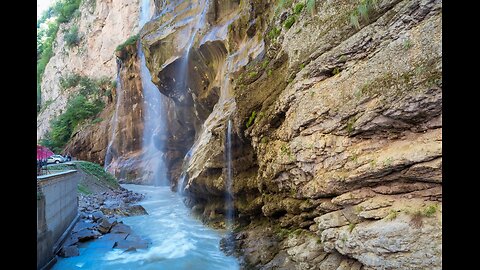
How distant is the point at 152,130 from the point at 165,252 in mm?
25010

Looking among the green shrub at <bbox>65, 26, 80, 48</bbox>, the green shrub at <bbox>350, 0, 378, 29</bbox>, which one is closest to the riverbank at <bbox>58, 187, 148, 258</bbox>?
the green shrub at <bbox>350, 0, 378, 29</bbox>

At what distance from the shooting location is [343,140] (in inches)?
256

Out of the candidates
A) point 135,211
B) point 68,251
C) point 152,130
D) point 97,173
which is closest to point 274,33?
point 68,251

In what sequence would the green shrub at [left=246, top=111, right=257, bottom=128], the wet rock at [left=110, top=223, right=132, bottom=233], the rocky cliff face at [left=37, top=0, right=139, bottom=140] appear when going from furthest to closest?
the rocky cliff face at [left=37, top=0, right=139, bottom=140], the wet rock at [left=110, top=223, right=132, bottom=233], the green shrub at [left=246, top=111, right=257, bottom=128]

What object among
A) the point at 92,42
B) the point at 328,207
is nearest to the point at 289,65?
the point at 328,207

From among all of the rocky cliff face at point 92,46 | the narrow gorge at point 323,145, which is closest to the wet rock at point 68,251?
the narrow gorge at point 323,145

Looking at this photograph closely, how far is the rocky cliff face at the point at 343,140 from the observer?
5.23m

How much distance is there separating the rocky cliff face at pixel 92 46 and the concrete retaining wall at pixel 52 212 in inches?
1433

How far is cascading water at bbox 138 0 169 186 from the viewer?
1259 inches

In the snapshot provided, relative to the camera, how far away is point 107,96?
4131 centimetres

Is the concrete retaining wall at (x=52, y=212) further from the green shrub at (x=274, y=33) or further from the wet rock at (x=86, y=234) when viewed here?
the green shrub at (x=274, y=33)

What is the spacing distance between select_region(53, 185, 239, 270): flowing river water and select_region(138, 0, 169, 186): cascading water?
717 inches

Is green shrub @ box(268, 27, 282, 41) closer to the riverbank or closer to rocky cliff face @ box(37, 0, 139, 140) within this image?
the riverbank

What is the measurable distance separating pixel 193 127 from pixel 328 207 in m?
20.9
